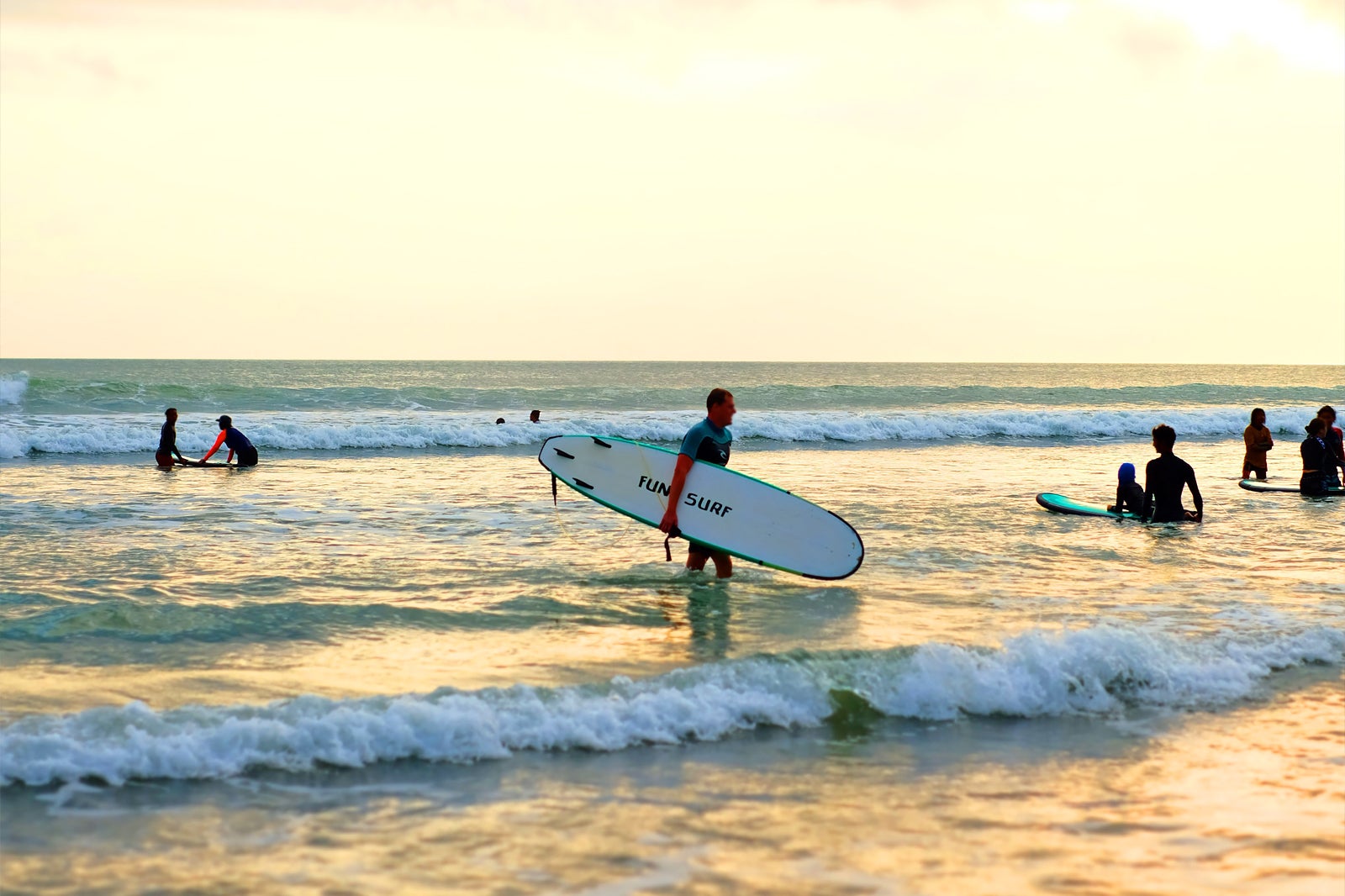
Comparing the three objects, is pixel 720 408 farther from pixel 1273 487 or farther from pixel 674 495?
pixel 1273 487

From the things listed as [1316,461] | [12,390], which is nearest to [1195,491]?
[1316,461]

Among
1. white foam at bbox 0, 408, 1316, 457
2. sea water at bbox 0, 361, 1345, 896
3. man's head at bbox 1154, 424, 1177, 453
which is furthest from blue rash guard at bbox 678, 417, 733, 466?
white foam at bbox 0, 408, 1316, 457

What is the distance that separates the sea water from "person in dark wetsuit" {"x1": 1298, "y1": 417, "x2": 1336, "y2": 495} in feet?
9.31

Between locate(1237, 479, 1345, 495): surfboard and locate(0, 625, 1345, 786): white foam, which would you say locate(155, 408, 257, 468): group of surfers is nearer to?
locate(0, 625, 1345, 786): white foam

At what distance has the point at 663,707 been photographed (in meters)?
6.18

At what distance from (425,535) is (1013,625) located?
21.7ft

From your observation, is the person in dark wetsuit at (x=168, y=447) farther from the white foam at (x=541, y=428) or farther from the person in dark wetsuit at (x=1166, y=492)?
the person in dark wetsuit at (x=1166, y=492)

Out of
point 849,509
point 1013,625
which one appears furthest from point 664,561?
point 849,509

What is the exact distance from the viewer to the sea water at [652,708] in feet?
15.0

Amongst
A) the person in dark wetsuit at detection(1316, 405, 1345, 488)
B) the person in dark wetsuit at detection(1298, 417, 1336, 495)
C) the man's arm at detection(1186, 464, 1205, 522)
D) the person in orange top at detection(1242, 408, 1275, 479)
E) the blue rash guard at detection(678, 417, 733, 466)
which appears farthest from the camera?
the person in orange top at detection(1242, 408, 1275, 479)

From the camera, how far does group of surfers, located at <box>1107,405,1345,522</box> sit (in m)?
13.2

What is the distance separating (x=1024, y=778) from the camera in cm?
548

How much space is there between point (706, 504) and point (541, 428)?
73.8 ft

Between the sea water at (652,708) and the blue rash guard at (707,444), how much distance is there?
3.60 ft
